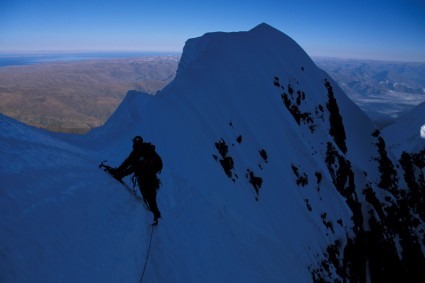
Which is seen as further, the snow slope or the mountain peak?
the mountain peak

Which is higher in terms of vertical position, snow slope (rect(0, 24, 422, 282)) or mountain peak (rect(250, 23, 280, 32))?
mountain peak (rect(250, 23, 280, 32))

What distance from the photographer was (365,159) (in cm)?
4675

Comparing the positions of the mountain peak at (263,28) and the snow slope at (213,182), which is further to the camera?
the mountain peak at (263,28)

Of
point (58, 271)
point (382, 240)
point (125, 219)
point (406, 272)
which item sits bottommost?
point (406, 272)

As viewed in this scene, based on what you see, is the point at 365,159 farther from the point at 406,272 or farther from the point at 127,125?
the point at 127,125

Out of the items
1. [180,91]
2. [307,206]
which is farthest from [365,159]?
[180,91]

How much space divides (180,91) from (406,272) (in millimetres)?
33727

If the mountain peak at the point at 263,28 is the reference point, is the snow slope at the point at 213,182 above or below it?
below

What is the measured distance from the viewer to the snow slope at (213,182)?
19.7ft

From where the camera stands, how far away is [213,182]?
686 inches

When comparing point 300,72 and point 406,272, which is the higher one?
point 300,72

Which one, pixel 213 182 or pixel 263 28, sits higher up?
pixel 263 28

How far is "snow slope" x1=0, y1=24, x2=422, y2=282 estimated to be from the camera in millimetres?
6016

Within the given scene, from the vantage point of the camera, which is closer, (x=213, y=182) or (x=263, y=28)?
(x=213, y=182)
